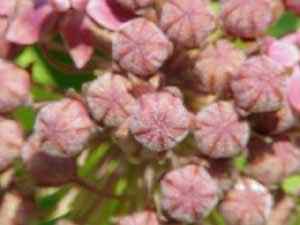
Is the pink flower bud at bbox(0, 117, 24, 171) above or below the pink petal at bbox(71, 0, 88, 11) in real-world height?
below

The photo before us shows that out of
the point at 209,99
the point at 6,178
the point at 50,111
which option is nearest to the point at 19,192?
the point at 6,178

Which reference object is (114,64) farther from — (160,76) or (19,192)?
(19,192)

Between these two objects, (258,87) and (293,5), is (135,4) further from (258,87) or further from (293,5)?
(293,5)

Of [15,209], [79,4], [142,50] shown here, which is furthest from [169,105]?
[15,209]

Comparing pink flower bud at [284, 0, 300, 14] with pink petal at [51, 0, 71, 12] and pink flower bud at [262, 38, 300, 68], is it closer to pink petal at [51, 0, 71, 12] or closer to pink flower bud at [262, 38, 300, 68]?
pink flower bud at [262, 38, 300, 68]

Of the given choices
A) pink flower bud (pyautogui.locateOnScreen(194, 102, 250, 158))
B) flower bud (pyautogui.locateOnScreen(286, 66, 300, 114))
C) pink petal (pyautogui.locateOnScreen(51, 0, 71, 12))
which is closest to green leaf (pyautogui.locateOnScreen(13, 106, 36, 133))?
pink petal (pyautogui.locateOnScreen(51, 0, 71, 12))

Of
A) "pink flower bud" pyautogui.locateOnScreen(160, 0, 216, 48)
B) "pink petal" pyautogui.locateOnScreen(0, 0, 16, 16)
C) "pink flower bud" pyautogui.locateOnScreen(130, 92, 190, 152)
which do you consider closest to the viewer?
"pink flower bud" pyautogui.locateOnScreen(130, 92, 190, 152)

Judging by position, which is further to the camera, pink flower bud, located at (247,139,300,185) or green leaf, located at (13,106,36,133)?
green leaf, located at (13,106,36,133)

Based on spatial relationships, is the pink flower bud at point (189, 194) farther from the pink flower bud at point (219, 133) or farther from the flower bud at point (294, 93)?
the flower bud at point (294, 93)

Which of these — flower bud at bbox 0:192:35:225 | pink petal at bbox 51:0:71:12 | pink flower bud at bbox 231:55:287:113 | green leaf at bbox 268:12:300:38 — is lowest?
green leaf at bbox 268:12:300:38
